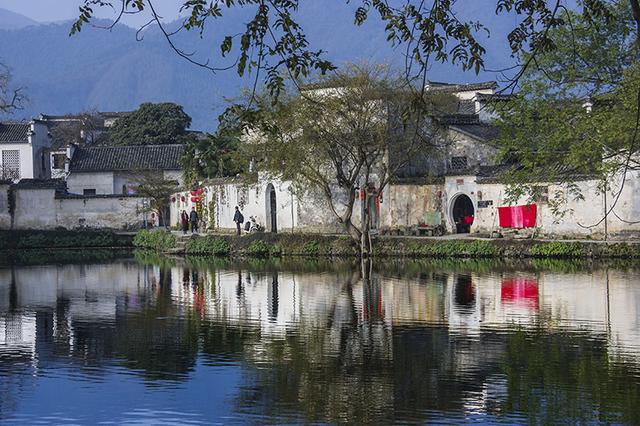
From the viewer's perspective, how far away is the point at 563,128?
2686 centimetres

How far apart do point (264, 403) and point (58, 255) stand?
33862 millimetres

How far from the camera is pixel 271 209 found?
146 ft

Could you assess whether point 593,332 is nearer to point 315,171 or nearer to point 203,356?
point 203,356

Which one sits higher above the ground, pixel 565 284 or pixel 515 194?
pixel 515 194

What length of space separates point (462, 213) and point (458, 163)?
8.37 feet

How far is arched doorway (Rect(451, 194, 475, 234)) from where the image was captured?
40.1 metres

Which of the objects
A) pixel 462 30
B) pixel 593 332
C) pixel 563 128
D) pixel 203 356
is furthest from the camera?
pixel 563 128

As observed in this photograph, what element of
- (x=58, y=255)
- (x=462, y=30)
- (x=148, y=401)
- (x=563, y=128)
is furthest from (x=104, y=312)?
(x=58, y=255)

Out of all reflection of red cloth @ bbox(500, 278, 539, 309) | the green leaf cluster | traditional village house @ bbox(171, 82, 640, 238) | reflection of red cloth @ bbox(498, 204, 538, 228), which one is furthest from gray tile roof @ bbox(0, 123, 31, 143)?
reflection of red cloth @ bbox(500, 278, 539, 309)

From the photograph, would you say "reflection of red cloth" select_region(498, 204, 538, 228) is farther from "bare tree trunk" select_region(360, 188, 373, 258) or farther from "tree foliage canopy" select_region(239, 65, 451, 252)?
"bare tree trunk" select_region(360, 188, 373, 258)

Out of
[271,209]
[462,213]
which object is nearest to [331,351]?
[462,213]

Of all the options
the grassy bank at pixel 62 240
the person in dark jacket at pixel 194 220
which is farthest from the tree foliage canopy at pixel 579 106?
the grassy bank at pixel 62 240

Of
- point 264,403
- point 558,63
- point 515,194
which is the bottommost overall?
point 264,403

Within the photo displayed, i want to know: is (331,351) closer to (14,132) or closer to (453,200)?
(453,200)
